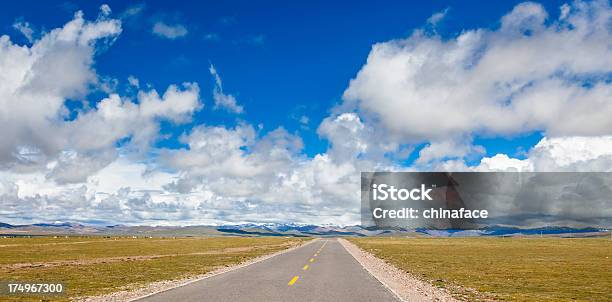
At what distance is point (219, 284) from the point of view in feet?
64.2

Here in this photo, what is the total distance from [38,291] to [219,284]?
877 centimetres

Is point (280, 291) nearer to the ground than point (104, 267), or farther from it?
farther from it

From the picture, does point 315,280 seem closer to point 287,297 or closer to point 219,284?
point 219,284

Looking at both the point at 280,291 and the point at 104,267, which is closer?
the point at 280,291

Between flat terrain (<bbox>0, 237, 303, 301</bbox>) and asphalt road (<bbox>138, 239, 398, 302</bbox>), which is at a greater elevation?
asphalt road (<bbox>138, 239, 398, 302</bbox>)

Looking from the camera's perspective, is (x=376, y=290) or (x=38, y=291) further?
(x=38, y=291)

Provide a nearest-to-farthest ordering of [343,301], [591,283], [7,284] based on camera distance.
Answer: [343,301]
[7,284]
[591,283]

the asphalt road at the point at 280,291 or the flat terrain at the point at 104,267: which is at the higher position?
the asphalt road at the point at 280,291

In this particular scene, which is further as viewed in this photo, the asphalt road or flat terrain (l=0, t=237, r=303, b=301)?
flat terrain (l=0, t=237, r=303, b=301)

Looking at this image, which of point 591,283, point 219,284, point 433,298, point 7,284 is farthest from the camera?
point 591,283

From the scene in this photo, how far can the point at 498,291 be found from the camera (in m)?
22.0

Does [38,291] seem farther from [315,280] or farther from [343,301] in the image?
[343,301]

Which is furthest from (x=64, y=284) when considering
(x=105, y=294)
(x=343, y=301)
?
(x=343, y=301)

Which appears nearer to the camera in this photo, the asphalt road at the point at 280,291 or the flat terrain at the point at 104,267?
the asphalt road at the point at 280,291
